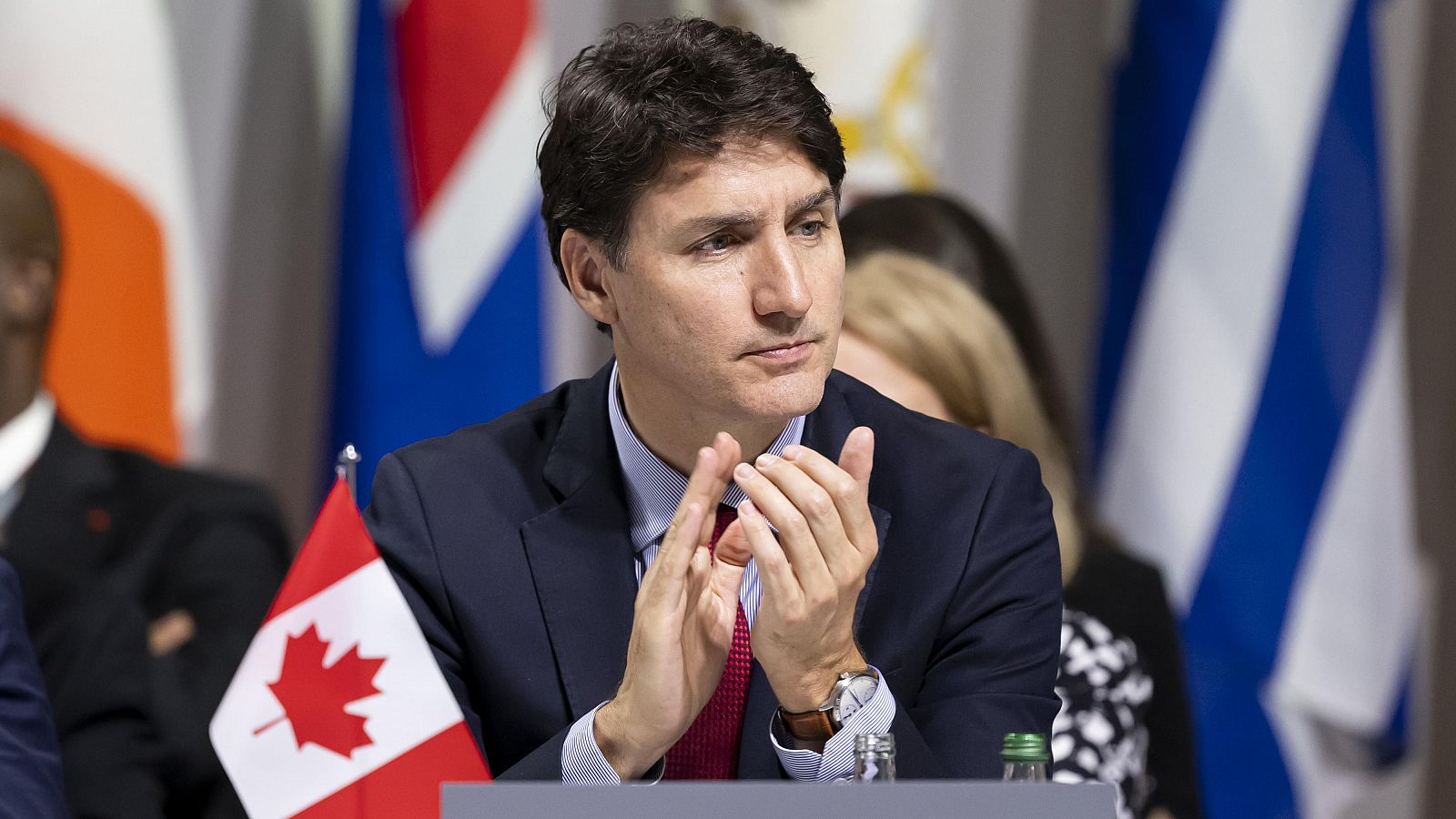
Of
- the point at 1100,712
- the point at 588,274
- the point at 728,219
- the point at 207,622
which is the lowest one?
the point at 207,622

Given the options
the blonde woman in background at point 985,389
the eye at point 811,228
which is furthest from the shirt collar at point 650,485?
the blonde woman in background at point 985,389

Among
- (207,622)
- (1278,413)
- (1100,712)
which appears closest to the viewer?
(1100,712)

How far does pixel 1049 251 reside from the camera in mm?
4613

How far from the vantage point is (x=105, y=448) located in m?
3.71

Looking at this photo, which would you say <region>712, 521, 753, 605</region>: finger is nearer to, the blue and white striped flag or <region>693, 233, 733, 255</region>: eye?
<region>693, 233, 733, 255</region>: eye

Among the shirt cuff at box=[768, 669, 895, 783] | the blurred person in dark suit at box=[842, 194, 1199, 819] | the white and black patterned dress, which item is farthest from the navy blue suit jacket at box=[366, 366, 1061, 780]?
the blurred person in dark suit at box=[842, 194, 1199, 819]

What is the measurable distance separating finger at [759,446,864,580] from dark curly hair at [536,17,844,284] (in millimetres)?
323

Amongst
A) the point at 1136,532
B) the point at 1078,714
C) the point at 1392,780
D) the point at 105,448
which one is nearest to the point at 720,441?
the point at 1078,714

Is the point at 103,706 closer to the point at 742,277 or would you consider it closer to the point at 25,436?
the point at 25,436

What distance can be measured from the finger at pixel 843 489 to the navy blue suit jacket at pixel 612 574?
9.8 inches

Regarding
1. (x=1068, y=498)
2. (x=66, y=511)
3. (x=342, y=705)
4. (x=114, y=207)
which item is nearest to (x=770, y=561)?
(x=342, y=705)

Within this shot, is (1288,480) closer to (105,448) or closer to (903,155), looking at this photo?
(903,155)

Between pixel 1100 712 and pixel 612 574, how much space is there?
971mm

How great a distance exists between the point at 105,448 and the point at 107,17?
1.33 metres
